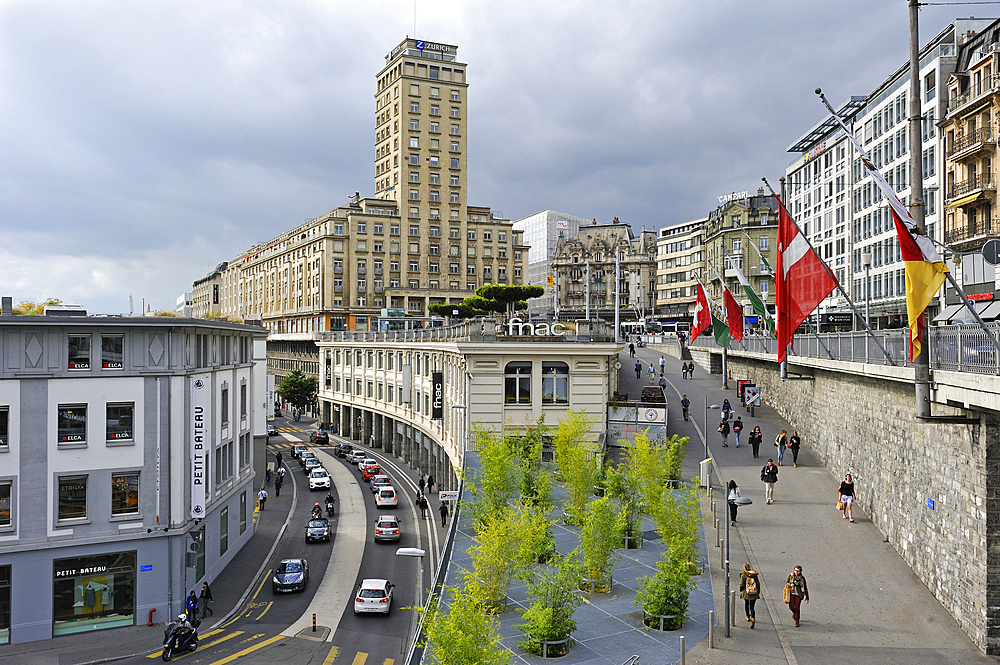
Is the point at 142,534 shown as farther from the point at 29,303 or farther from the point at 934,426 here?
the point at 934,426

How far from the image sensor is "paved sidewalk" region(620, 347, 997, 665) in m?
18.2

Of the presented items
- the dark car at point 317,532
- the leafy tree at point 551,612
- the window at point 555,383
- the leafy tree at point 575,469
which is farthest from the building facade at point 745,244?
the leafy tree at point 551,612

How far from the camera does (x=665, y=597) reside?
19484 mm

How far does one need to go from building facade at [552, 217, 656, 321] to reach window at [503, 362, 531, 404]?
117 meters

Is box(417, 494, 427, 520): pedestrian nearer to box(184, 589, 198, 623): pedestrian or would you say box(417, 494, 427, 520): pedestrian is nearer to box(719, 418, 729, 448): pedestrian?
box(719, 418, 729, 448): pedestrian

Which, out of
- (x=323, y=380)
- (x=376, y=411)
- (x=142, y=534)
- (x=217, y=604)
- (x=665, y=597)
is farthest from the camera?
(x=323, y=380)

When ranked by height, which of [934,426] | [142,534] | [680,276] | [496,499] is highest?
[680,276]

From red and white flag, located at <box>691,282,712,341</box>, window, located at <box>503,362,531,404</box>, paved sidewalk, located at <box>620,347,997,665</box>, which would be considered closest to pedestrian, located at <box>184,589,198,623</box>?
window, located at <box>503,362,531,404</box>

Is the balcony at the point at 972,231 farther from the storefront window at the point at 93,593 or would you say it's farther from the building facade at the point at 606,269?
the building facade at the point at 606,269

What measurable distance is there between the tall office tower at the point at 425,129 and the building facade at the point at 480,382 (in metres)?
40.8

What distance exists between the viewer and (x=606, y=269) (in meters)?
169

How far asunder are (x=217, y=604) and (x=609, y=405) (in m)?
21.2

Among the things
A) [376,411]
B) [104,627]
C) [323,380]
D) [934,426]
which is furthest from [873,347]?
[323,380]

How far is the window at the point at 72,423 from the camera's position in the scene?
2944 centimetres
